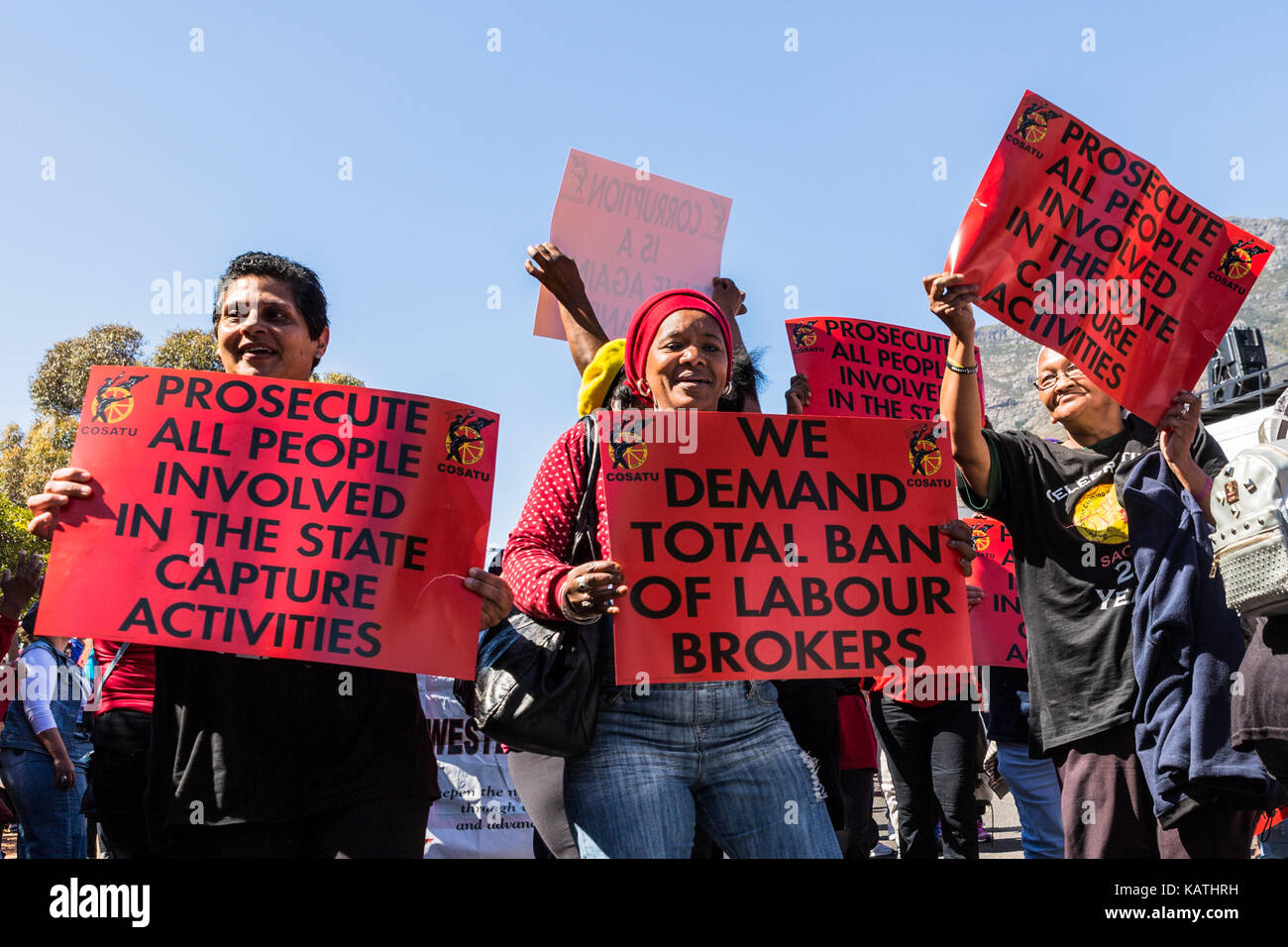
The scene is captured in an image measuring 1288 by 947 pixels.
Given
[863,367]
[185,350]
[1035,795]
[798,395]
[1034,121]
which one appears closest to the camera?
[1034,121]

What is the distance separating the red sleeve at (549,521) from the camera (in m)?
3.22

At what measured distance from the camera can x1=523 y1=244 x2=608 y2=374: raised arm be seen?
5852 mm

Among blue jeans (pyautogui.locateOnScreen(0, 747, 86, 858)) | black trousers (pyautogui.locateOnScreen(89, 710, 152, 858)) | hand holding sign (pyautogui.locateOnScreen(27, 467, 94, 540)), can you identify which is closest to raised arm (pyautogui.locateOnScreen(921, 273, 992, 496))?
hand holding sign (pyautogui.locateOnScreen(27, 467, 94, 540))

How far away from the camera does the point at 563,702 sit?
3076mm

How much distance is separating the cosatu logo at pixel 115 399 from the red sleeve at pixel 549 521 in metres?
1.18

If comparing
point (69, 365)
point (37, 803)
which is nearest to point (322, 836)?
point (37, 803)

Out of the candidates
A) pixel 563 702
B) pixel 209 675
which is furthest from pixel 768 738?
pixel 209 675

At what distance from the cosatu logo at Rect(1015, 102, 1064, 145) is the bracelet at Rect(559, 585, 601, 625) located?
283 centimetres

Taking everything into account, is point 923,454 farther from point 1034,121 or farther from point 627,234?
point 627,234

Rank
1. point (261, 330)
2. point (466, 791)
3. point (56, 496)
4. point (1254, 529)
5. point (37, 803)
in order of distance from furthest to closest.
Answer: point (466, 791) → point (37, 803) → point (261, 330) → point (56, 496) → point (1254, 529)

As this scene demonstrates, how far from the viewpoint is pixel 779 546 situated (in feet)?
11.6

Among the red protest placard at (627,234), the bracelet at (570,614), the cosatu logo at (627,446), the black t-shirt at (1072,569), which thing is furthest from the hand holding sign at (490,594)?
the red protest placard at (627,234)

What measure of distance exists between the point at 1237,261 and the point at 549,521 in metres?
3.14
